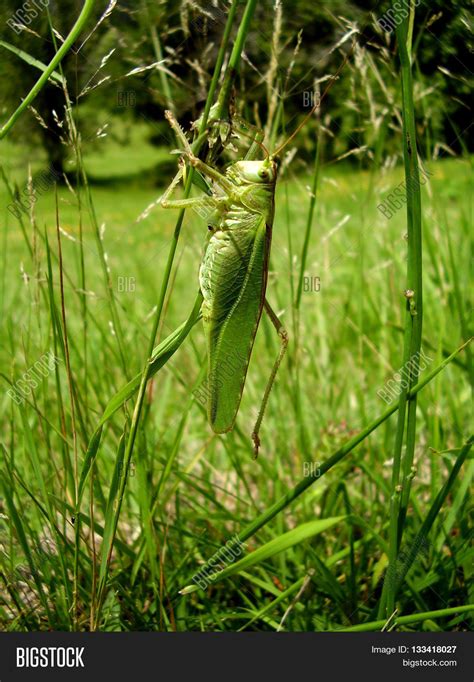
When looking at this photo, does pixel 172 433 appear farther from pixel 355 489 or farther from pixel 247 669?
pixel 247 669

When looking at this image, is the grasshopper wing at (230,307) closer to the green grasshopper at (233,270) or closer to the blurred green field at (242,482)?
the green grasshopper at (233,270)

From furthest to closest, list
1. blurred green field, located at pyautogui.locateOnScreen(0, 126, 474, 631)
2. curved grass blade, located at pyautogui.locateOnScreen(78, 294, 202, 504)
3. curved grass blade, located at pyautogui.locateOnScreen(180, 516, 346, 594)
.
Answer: blurred green field, located at pyautogui.locateOnScreen(0, 126, 474, 631) → curved grass blade, located at pyautogui.locateOnScreen(180, 516, 346, 594) → curved grass blade, located at pyautogui.locateOnScreen(78, 294, 202, 504)


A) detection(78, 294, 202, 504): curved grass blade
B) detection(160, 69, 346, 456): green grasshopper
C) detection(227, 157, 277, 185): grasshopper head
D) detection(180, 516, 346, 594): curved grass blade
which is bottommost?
detection(180, 516, 346, 594): curved grass blade

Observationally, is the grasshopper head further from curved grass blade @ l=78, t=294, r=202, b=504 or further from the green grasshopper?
curved grass blade @ l=78, t=294, r=202, b=504

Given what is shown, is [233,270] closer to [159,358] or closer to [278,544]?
[159,358]

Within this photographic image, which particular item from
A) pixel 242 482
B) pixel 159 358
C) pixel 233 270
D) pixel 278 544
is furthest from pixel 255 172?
pixel 242 482

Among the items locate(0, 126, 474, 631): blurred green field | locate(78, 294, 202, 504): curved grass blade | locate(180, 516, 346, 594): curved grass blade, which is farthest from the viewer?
locate(0, 126, 474, 631): blurred green field

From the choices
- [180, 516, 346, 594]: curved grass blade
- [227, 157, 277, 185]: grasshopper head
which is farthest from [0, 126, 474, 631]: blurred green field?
[227, 157, 277, 185]: grasshopper head
